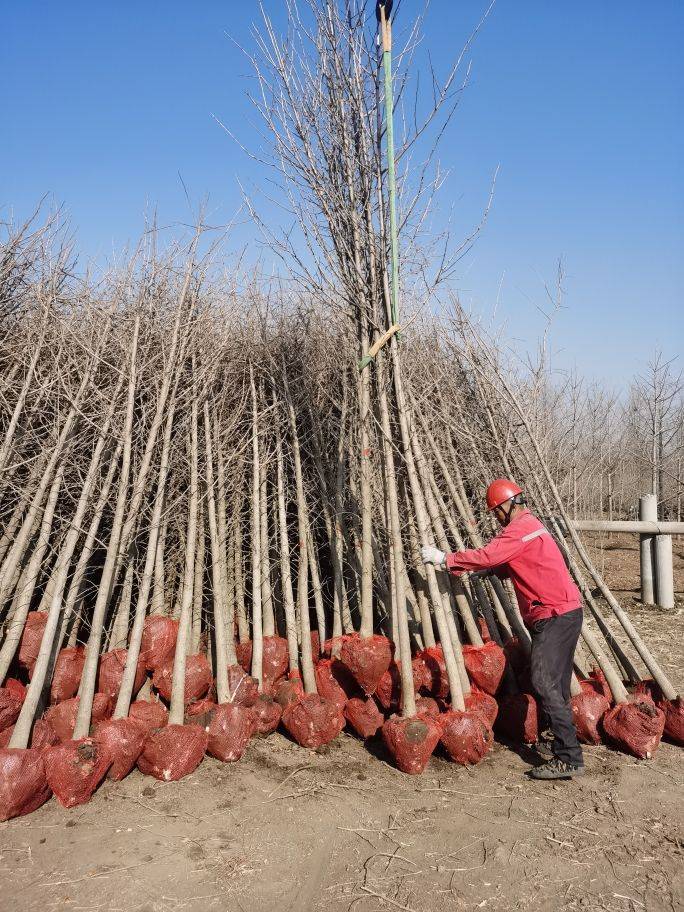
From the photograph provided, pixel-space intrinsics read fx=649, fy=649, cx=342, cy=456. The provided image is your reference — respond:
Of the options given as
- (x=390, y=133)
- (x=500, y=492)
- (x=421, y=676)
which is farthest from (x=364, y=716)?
(x=390, y=133)

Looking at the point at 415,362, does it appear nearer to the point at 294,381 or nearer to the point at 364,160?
the point at 294,381

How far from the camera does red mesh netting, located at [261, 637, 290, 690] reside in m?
4.98

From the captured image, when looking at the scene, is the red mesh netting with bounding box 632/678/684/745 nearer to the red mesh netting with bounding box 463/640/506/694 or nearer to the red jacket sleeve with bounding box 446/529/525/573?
the red mesh netting with bounding box 463/640/506/694

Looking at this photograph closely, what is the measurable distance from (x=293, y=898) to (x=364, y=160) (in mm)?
4477

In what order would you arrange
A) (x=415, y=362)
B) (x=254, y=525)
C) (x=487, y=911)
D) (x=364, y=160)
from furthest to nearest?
1. (x=415, y=362)
2. (x=254, y=525)
3. (x=364, y=160)
4. (x=487, y=911)

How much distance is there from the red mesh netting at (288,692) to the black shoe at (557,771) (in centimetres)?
165

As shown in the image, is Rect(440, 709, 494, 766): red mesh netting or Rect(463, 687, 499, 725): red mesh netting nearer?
Rect(440, 709, 494, 766): red mesh netting

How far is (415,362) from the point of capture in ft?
19.8

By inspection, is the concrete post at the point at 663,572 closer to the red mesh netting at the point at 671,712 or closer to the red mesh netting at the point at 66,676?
the red mesh netting at the point at 671,712

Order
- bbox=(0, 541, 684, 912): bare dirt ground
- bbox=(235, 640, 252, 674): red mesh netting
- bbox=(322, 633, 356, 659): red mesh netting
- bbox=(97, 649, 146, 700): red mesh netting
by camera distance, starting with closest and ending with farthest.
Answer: bbox=(0, 541, 684, 912): bare dirt ground < bbox=(97, 649, 146, 700): red mesh netting < bbox=(322, 633, 356, 659): red mesh netting < bbox=(235, 640, 252, 674): red mesh netting

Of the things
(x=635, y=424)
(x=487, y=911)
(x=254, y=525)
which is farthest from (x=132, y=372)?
(x=635, y=424)

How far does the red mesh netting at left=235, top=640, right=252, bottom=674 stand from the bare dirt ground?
0.80 m

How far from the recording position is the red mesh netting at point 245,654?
5.09 meters

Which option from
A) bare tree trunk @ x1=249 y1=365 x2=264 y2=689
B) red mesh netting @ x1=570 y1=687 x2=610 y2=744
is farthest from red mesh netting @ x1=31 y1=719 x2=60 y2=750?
red mesh netting @ x1=570 y1=687 x2=610 y2=744
